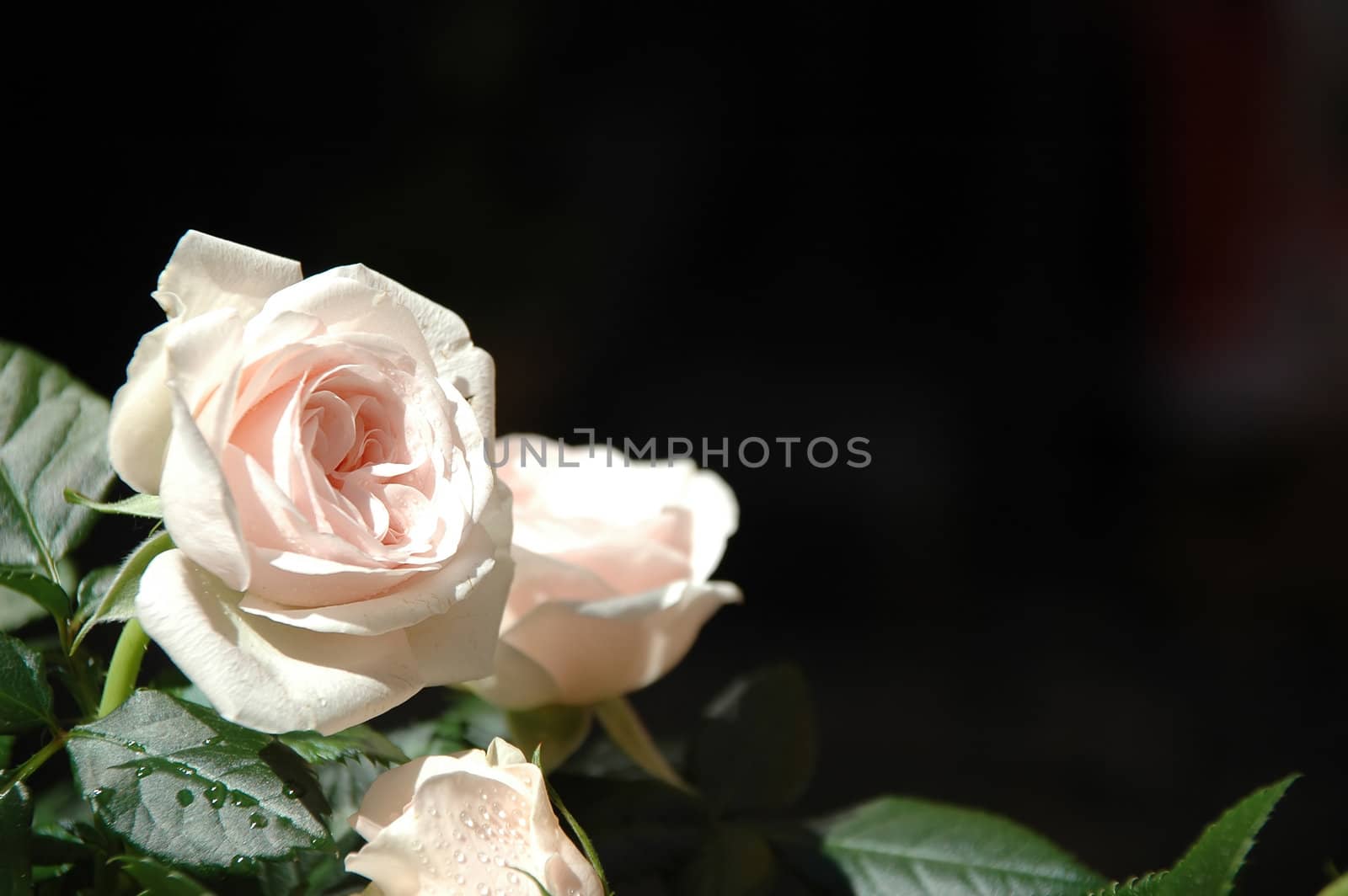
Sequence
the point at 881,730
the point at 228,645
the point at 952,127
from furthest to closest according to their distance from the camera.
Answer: the point at 952,127 < the point at 881,730 < the point at 228,645

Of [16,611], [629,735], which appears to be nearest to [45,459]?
[16,611]

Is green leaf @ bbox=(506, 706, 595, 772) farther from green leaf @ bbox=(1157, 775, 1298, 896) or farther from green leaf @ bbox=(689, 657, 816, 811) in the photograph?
green leaf @ bbox=(1157, 775, 1298, 896)

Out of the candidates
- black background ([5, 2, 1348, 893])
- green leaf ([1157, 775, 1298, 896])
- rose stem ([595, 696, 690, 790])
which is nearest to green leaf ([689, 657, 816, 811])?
rose stem ([595, 696, 690, 790])

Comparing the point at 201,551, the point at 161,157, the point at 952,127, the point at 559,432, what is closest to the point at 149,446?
the point at 201,551

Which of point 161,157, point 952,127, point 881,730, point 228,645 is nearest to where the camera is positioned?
point 228,645

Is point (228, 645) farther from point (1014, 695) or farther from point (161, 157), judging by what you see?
point (1014, 695)

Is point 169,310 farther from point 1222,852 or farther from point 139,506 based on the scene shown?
point 1222,852
